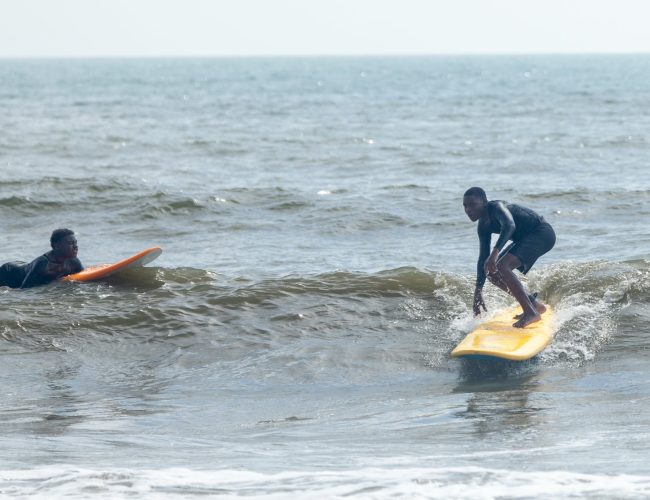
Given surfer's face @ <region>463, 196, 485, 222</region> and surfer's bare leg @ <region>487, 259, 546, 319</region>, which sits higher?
surfer's face @ <region>463, 196, 485, 222</region>

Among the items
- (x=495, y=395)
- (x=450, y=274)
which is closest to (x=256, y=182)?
(x=450, y=274)

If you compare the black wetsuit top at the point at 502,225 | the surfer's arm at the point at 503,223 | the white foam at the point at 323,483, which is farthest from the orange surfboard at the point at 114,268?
the white foam at the point at 323,483

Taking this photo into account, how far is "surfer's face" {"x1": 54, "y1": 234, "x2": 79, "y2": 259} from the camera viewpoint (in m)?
12.5

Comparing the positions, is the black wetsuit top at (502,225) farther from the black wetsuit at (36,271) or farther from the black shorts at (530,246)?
the black wetsuit at (36,271)

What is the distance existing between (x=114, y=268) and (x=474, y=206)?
17.3 feet

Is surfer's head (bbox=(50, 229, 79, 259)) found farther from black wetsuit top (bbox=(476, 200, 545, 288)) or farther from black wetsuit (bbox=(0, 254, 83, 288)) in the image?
black wetsuit top (bbox=(476, 200, 545, 288))

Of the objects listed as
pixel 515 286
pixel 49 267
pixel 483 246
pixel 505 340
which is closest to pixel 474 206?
pixel 483 246

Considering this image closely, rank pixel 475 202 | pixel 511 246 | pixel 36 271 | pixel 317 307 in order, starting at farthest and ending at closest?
pixel 36 271 < pixel 317 307 < pixel 511 246 < pixel 475 202

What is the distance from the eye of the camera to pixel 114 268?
43.5ft

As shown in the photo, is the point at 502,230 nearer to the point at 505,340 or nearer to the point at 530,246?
the point at 530,246

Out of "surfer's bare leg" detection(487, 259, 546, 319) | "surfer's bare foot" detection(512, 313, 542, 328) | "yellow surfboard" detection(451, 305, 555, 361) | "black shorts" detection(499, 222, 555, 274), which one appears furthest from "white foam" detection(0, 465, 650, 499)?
"black shorts" detection(499, 222, 555, 274)

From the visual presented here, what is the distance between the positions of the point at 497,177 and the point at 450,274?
12.6 metres

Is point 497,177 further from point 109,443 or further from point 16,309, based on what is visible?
point 109,443

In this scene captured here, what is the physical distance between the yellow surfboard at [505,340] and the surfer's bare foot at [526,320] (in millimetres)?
37
